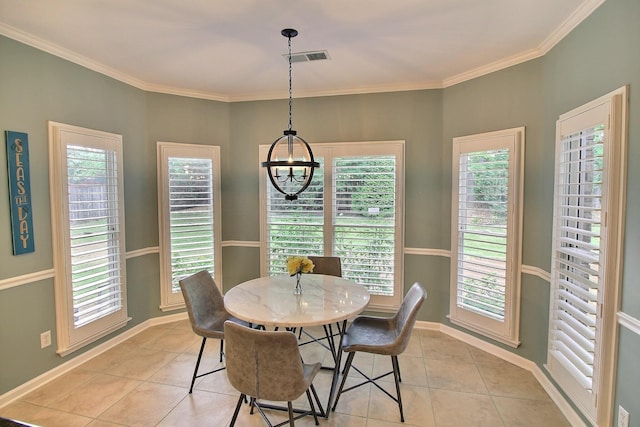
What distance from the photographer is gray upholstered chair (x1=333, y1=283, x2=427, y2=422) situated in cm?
236

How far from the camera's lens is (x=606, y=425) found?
2002 millimetres

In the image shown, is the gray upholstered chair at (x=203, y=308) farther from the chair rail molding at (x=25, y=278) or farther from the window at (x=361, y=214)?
the window at (x=361, y=214)

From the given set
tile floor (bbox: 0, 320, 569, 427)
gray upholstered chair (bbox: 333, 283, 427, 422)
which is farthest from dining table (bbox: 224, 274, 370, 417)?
tile floor (bbox: 0, 320, 569, 427)

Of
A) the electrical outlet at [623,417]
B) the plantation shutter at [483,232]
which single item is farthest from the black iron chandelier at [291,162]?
the electrical outlet at [623,417]

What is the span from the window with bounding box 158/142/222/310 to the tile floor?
96 centimetres

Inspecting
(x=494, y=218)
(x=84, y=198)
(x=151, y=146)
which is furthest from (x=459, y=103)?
(x=84, y=198)

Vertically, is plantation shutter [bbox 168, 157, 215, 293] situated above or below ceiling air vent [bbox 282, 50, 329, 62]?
below

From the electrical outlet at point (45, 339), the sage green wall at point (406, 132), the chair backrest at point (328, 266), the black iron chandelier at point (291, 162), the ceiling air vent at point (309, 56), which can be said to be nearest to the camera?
the black iron chandelier at point (291, 162)

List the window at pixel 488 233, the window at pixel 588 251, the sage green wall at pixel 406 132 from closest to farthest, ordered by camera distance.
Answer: the window at pixel 588 251 < the window at pixel 488 233 < the sage green wall at pixel 406 132

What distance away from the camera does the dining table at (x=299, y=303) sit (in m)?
2.24

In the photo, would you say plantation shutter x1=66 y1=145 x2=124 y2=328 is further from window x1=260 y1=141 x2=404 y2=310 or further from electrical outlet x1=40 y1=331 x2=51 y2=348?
window x1=260 y1=141 x2=404 y2=310

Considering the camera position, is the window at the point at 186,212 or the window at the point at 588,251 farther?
the window at the point at 186,212

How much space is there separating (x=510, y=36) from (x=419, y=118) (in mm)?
1271

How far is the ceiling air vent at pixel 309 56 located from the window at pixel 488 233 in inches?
65.4
